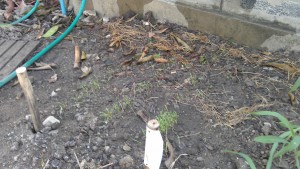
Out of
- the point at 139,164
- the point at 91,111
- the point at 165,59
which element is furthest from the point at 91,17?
the point at 139,164

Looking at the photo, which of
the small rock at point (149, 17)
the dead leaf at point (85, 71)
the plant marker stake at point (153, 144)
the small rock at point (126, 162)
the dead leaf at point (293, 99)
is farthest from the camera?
the small rock at point (149, 17)

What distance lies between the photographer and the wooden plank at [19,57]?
9.56 feet

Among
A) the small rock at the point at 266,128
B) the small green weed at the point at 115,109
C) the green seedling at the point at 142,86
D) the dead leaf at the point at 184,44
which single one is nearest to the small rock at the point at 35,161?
A: the small green weed at the point at 115,109

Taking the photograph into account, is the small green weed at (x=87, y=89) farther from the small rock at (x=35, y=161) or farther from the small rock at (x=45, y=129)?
the small rock at (x=35, y=161)

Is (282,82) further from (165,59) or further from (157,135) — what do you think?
(157,135)

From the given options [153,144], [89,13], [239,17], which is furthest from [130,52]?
[153,144]

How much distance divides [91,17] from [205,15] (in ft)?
4.14

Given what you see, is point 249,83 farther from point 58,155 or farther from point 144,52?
point 58,155

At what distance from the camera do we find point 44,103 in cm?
254

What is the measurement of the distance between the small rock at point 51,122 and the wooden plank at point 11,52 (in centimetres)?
99

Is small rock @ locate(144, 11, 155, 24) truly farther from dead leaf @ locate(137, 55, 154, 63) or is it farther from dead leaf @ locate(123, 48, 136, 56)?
Answer: dead leaf @ locate(137, 55, 154, 63)

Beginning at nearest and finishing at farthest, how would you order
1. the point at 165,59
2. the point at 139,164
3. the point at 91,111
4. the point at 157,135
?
the point at 157,135, the point at 139,164, the point at 91,111, the point at 165,59

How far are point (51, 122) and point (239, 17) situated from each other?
5.96 feet

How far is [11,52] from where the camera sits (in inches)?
123
